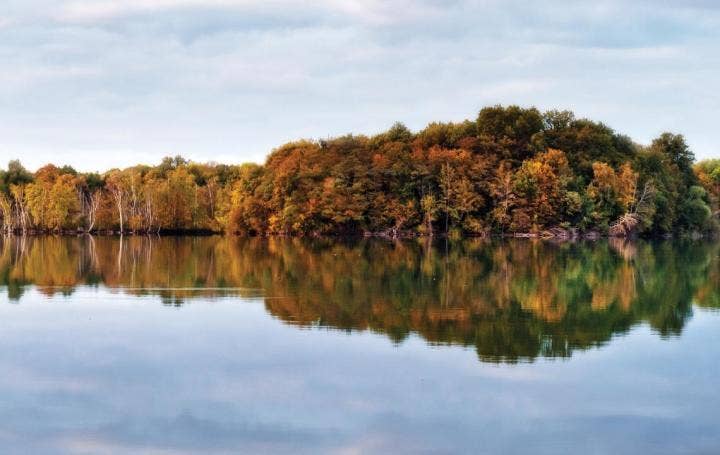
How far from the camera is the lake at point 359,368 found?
10188 mm

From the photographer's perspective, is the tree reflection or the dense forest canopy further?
the dense forest canopy

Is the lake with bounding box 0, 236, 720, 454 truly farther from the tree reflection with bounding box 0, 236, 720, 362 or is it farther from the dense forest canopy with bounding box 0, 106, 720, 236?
the dense forest canopy with bounding box 0, 106, 720, 236

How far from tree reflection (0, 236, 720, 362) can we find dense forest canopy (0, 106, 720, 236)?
32473 mm

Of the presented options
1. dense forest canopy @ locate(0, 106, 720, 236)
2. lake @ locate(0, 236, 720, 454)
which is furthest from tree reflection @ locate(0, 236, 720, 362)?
dense forest canopy @ locate(0, 106, 720, 236)

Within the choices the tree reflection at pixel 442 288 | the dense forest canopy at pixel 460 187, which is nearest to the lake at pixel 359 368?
the tree reflection at pixel 442 288

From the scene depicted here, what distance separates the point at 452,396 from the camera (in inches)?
470

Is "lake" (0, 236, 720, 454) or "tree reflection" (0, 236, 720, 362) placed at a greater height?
→ "tree reflection" (0, 236, 720, 362)

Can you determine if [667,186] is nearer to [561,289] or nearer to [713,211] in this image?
[713,211]

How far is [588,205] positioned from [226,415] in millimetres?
69657

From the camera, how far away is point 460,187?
3066 inches

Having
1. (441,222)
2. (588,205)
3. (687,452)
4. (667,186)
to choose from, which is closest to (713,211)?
(667,186)

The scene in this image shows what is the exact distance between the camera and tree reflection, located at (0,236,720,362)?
17.9 m

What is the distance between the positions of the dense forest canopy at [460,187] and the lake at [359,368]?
50341mm

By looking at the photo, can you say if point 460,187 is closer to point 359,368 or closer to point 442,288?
point 442,288
